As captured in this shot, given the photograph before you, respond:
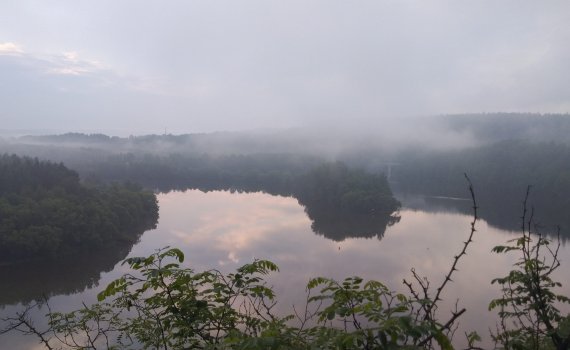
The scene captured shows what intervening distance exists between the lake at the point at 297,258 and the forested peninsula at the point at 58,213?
111 centimetres

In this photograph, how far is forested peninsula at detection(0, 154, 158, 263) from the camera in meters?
17.8

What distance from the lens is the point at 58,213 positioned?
19797 mm

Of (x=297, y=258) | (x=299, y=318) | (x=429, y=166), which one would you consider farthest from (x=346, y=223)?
(x=429, y=166)

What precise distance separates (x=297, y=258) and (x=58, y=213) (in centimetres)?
1111

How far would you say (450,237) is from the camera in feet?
69.5

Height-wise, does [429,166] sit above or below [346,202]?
above

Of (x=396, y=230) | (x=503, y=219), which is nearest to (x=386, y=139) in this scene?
(x=503, y=219)

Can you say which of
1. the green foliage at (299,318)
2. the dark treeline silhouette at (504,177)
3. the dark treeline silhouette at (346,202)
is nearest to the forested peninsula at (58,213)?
the dark treeline silhouette at (346,202)

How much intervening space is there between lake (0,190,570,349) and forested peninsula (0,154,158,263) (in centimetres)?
111

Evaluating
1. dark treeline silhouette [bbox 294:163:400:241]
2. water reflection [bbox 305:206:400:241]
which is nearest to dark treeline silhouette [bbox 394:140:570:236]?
dark treeline silhouette [bbox 294:163:400:241]

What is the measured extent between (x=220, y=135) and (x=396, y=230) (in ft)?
314

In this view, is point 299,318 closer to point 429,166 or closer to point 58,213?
point 58,213

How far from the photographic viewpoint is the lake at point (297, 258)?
41.1 feet

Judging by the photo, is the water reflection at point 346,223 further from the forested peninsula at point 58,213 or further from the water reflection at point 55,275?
the water reflection at point 55,275
